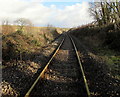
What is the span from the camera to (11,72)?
8.80m

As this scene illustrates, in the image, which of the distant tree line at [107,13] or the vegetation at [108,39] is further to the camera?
the distant tree line at [107,13]

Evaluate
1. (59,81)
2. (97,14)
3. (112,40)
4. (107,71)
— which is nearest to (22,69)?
(59,81)

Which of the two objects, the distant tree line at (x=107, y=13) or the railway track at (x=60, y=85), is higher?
the distant tree line at (x=107, y=13)

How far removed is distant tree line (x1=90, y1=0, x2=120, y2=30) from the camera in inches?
832

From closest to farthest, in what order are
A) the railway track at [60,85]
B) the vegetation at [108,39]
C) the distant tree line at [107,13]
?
the railway track at [60,85] → the vegetation at [108,39] → the distant tree line at [107,13]

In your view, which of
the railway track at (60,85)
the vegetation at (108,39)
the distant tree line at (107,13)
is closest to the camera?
the railway track at (60,85)

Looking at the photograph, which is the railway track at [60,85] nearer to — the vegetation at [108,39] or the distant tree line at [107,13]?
the vegetation at [108,39]

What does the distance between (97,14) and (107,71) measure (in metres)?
26.6

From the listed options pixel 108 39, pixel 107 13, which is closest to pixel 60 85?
pixel 108 39

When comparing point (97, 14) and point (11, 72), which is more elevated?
point (97, 14)

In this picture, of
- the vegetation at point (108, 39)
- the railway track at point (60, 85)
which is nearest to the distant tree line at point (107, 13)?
the vegetation at point (108, 39)

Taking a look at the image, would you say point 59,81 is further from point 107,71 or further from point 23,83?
point 107,71

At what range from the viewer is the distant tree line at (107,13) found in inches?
832

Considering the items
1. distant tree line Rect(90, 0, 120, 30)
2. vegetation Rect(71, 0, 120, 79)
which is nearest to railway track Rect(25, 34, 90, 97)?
vegetation Rect(71, 0, 120, 79)
